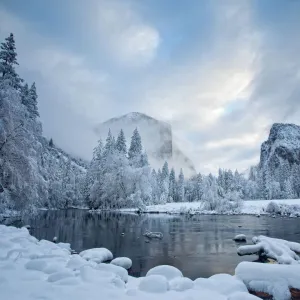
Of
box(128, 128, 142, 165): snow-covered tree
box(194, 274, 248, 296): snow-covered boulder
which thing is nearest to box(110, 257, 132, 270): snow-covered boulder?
box(194, 274, 248, 296): snow-covered boulder

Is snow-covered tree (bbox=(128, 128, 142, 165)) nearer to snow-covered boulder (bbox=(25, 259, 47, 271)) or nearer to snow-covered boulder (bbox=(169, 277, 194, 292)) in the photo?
snow-covered boulder (bbox=(25, 259, 47, 271))

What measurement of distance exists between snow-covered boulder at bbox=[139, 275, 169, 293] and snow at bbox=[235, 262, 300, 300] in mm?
2848

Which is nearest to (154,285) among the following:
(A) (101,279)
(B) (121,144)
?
(A) (101,279)

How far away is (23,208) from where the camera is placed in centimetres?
2302

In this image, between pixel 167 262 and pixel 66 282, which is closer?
pixel 66 282

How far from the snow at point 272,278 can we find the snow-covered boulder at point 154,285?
9.34 feet

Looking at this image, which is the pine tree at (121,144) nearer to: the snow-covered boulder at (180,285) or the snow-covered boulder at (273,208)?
the snow-covered boulder at (273,208)

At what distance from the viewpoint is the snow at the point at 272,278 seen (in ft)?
27.1

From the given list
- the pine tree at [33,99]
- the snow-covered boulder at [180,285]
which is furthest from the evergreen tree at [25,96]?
the snow-covered boulder at [180,285]

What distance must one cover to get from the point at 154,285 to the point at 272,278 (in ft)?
12.9

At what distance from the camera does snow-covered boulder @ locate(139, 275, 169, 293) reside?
315 inches

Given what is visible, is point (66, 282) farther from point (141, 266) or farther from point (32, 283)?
point (141, 266)

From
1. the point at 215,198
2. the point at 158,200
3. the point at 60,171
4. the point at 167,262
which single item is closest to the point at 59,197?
the point at 60,171

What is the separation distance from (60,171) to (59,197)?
20.1 meters
